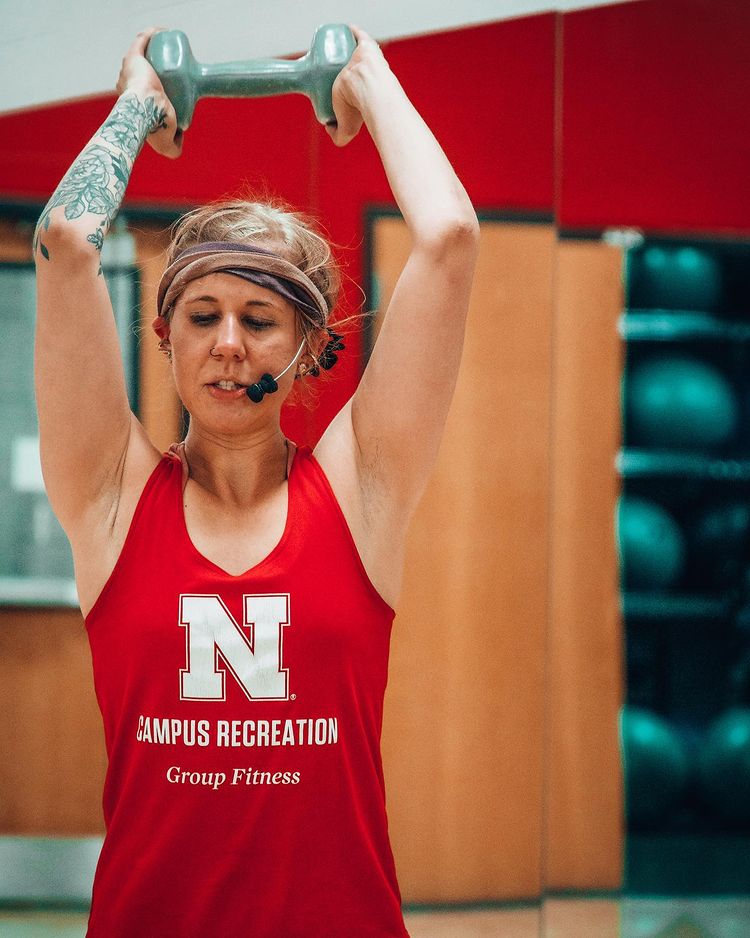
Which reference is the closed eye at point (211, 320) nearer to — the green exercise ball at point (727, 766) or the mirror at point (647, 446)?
the mirror at point (647, 446)

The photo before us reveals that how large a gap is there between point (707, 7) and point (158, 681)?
6.45 ft

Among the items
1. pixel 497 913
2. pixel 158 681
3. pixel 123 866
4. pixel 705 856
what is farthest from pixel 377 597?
pixel 705 856

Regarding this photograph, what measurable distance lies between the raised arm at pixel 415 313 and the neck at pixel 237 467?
113 millimetres

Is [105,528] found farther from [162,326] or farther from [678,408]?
[678,408]

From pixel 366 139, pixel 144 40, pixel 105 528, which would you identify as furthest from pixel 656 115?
pixel 105 528

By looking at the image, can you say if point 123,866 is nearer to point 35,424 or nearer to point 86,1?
point 35,424

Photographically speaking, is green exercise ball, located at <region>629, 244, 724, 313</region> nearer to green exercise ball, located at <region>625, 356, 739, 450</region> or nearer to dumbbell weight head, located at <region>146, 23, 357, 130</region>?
green exercise ball, located at <region>625, 356, 739, 450</region>

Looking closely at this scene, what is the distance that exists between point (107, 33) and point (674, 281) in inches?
73.5

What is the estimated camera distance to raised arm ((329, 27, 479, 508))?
1177 millimetres

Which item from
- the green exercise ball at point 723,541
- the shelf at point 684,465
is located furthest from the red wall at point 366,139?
the green exercise ball at point 723,541

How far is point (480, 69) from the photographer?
1908 millimetres

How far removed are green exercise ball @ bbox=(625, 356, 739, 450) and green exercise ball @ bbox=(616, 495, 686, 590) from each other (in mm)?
220

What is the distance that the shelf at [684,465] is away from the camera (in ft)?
10.1

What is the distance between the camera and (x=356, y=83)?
1311 millimetres
